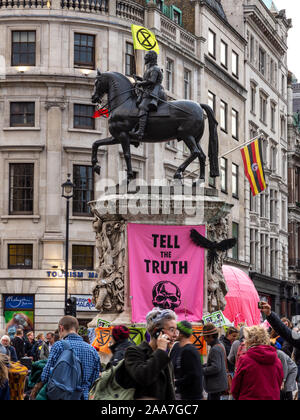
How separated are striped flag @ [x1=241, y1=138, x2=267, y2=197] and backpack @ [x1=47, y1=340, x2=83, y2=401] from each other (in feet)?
75.5

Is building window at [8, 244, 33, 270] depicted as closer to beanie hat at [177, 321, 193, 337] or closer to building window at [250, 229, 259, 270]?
building window at [250, 229, 259, 270]

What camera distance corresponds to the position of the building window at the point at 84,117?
41438 mm

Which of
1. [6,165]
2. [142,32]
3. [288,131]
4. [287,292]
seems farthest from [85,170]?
[288,131]

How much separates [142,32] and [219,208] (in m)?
17.0

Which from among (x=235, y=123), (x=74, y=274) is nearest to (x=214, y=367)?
(x=74, y=274)

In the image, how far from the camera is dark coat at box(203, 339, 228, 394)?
11420 mm

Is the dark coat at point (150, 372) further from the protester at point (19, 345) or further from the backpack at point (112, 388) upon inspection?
the protester at point (19, 345)

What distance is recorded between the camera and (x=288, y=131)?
73.1 metres

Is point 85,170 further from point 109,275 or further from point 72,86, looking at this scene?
point 109,275

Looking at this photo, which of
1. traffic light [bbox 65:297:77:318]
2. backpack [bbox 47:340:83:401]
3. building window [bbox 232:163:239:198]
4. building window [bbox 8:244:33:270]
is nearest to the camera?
backpack [bbox 47:340:83:401]

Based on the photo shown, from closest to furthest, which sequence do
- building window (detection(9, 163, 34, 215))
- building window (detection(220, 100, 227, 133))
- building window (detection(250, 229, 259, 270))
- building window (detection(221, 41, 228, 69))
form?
building window (detection(9, 163, 34, 215)) < building window (detection(220, 100, 227, 133)) < building window (detection(221, 41, 228, 69)) < building window (detection(250, 229, 259, 270))

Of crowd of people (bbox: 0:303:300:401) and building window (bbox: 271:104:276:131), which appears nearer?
crowd of people (bbox: 0:303:300:401)

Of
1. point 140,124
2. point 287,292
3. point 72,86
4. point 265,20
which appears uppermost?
point 265,20


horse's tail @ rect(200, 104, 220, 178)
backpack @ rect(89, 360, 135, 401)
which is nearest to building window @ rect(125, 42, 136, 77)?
horse's tail @ rect(200, 104, 220, 178)
